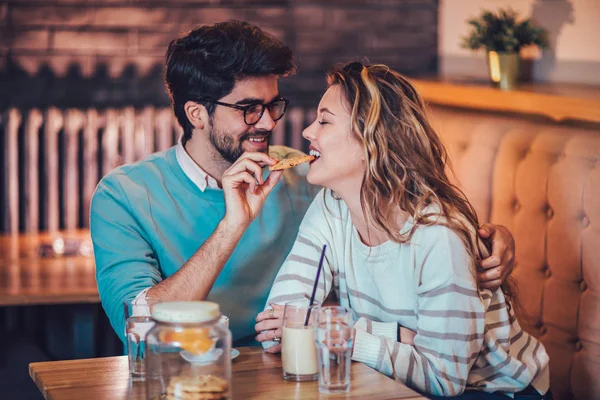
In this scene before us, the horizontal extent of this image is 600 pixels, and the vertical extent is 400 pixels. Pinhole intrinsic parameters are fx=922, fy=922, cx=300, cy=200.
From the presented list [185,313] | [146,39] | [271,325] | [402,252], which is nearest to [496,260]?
[402,252]

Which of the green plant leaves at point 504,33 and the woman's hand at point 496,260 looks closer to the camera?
the woman's hand at point 496,260

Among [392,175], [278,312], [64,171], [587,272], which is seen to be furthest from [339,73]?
[64,171]

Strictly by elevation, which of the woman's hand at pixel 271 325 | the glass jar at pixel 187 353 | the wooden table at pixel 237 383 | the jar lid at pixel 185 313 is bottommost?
the wooden table at pixel 237 383

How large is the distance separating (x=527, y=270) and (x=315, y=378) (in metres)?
1.37

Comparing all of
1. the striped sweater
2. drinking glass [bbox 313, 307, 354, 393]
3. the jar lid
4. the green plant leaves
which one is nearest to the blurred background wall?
the green plant leaves

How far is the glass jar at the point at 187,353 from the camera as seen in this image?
159 centimetres

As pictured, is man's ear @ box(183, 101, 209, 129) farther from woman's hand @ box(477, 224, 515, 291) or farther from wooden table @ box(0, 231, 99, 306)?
wooden table @ box(0, 231, 99, 306)

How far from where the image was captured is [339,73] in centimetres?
234

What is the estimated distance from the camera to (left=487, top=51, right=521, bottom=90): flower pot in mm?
3408

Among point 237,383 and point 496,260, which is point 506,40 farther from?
point 237,383

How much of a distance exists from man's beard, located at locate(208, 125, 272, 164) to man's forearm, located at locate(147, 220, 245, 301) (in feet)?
1.20

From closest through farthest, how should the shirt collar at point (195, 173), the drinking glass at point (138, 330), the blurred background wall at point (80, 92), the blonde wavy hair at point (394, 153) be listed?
1. the drinking glass at point (138, 330)
2. the blonde wavy hair at point (394, 153)
3. the shirt collar at point (195, 173)
4. the blurred background wall at point (80, 92)

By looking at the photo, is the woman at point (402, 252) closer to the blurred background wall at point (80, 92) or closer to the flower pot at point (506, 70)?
the flower pot at point (506, 70)

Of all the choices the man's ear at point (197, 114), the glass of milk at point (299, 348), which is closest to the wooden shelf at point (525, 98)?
the man's ear at point (197, 114)
